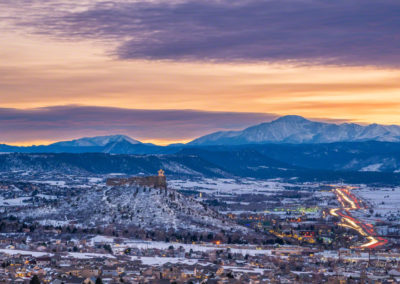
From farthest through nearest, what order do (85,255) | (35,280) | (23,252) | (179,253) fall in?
1. (179,253)
2. (23,252)
3. (85,255)
4. (35,280)

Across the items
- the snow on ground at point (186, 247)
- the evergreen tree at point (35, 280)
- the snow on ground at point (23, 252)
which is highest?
the evergreen tree at point (35, 280)

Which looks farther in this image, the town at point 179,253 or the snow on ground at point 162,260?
the snow on ground at point 162,260

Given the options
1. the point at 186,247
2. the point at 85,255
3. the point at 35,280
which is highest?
the point at 35,280

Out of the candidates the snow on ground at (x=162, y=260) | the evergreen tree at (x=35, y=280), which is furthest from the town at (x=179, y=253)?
the evergreen tree at (x=35, y=280)

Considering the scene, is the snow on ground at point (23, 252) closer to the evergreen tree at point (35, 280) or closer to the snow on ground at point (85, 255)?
the snow on ground at point (85, 255)

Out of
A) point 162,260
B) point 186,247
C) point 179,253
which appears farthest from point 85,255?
point 186,247

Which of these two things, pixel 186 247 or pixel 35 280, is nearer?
pixel 35 280

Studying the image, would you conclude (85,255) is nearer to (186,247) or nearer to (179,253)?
(179,253)

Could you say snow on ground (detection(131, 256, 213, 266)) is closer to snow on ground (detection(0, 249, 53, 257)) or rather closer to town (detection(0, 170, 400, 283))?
town (detection(0, 170, 400, 283))

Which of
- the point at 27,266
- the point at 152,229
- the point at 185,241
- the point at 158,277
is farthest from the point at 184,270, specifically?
the point at 152,229

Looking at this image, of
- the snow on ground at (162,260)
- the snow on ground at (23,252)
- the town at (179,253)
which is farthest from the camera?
the snow on ground at (23,252)

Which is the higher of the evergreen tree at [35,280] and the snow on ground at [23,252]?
the evergreen tree at [35,280]
